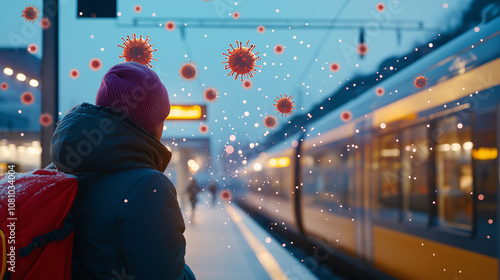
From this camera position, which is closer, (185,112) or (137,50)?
(137,50)

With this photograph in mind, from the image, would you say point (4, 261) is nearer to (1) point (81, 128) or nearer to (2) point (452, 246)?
(1) point (81, 128)

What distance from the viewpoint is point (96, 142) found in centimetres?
118

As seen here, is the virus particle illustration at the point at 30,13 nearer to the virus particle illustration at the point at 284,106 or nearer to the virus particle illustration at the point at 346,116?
the virus particle illustration at the point at 284,106

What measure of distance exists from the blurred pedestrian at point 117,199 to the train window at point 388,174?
15.3 feet

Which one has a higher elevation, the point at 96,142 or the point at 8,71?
the point at 8,71

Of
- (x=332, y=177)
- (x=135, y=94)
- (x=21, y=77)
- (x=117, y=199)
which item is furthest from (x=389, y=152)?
(x=117, y=199)

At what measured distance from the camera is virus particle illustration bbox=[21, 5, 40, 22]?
260 centimetres

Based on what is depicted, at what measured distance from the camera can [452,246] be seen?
4.19 meters

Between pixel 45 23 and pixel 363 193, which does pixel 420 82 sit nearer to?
pixel 363 193

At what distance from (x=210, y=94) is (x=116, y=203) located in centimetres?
169

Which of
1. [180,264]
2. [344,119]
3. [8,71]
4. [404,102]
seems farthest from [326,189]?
[180,264]

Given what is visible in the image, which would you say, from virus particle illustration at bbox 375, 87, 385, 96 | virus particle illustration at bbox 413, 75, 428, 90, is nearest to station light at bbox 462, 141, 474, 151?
virus particle illustration at bbox 413, 75, 428, 90

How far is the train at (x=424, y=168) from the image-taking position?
3.82m

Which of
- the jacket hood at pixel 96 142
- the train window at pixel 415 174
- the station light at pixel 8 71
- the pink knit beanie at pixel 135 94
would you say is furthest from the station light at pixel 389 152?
the jacket hood at pixel 96 142
